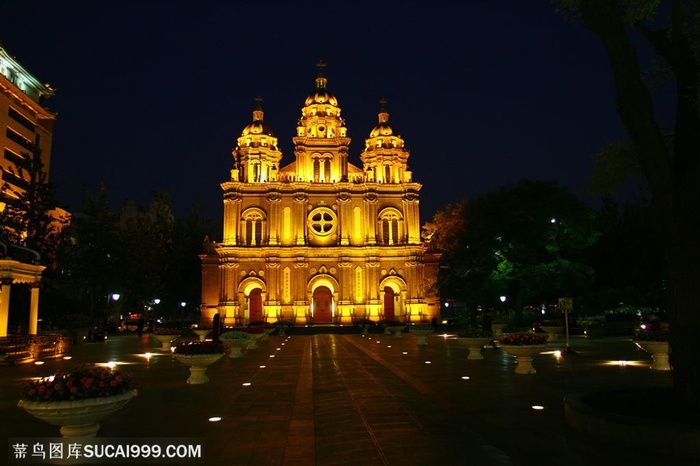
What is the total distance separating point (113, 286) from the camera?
4322cm

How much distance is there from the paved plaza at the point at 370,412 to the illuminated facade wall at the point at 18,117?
1808 inches

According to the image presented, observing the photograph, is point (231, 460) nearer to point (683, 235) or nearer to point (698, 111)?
point (683, 235)

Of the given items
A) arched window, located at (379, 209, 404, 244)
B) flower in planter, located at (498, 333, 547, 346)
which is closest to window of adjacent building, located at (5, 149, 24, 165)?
arched window, located at (379, 209, 404, 244)

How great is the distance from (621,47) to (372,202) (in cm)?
5079

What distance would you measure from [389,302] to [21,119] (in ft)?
150

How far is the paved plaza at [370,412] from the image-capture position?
7.81m

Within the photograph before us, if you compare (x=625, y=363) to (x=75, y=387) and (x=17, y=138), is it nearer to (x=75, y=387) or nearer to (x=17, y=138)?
(x=75, y=387)

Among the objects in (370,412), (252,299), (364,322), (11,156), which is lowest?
(370,412)

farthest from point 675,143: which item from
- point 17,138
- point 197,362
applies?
point 17,138

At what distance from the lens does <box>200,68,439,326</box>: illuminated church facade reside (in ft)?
187

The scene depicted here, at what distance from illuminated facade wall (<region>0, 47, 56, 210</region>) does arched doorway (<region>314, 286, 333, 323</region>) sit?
1228 inches

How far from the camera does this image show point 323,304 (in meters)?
58.3

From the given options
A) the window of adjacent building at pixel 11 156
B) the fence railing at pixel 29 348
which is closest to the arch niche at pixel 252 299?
the window of adjacent building at pixel 11 156

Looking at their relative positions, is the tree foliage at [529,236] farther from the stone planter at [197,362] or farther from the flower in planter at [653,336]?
the stone planter at [197,362]
